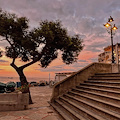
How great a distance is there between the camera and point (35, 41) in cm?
962

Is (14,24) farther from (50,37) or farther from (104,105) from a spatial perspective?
(104,105)

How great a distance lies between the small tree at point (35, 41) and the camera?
927 centimetres

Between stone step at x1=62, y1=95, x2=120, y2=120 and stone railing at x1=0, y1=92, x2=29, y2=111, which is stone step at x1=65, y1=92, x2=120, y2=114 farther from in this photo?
stone railing at x1=0, y1=92, x2=29, y2=111

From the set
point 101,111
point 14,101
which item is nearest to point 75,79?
point 101,111

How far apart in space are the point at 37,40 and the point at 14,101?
5.27 meters


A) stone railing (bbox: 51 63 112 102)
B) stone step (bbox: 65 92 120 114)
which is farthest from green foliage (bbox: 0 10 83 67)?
stone step (bbox: 65 92 120 114)

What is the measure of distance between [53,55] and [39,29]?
127 inches

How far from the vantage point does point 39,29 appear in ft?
30.7

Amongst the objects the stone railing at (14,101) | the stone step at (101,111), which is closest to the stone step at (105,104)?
the stone step at (101,111)

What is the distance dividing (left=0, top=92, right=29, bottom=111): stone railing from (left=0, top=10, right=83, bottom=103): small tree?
1812 mm

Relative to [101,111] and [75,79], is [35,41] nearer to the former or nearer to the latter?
[75,79]

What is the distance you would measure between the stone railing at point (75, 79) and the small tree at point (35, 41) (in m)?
2.63

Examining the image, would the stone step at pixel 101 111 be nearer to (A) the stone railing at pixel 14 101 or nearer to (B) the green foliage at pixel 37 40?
(A) the stone railing at pixel 14 101

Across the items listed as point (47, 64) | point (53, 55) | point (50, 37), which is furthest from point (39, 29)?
point (47, 64)
